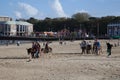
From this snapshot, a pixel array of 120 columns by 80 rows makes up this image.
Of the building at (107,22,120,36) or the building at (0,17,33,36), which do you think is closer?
the building at (107,22,120,36)

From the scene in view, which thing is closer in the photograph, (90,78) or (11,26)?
(90,78)

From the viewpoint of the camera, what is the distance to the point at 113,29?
438ft

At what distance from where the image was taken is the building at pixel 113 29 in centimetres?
13249

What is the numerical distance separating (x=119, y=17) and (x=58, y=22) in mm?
32271

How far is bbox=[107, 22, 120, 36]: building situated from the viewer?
132488 millimetres

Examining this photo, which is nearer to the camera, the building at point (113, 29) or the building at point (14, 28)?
the building at point (113, 29)

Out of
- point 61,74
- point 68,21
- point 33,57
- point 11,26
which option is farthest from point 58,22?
point 61,74

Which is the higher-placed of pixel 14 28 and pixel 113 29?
pixel 14 28

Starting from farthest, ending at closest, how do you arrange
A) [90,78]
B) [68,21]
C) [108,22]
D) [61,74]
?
[68,21] → [108,22] → [61,74] → [90,78]

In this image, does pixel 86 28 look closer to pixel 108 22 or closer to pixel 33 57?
pixel 108 22

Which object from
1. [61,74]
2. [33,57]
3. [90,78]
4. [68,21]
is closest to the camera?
[90,78]

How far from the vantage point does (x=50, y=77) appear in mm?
12922

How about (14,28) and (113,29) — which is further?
(14,28)

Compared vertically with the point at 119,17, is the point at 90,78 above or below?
below
